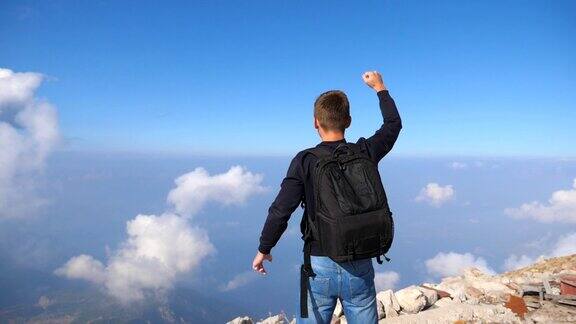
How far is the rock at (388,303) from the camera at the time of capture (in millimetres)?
8727

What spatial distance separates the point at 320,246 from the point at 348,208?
1.52ft

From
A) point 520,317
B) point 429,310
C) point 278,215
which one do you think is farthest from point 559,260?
point 278,215

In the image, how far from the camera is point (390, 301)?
9.07 metres

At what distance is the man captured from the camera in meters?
3.13

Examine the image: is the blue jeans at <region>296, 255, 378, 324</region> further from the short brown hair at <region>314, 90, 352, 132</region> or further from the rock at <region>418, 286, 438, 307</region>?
the rock at <region>418, 286, 438, 307</region>

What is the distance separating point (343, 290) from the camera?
10.6 ft

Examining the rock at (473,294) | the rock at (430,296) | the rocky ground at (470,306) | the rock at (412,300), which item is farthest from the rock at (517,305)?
the rock at (412,300)

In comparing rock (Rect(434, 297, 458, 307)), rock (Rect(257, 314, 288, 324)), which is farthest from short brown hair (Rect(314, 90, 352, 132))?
rock (Rect(434, 297, 458, 307))

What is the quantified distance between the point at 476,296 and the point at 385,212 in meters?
8.76

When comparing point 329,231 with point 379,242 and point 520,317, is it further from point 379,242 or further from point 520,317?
point 520,317

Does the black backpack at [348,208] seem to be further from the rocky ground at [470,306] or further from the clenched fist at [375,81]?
the rocky ground at [470,306]

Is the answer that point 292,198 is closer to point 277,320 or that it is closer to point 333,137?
point 333,137

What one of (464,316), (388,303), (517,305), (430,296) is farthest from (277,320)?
(517,305)

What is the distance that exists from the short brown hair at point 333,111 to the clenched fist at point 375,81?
855 mm
